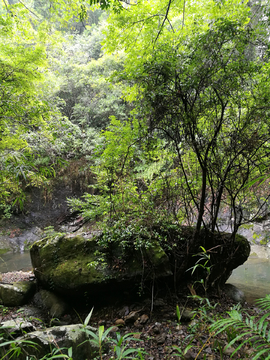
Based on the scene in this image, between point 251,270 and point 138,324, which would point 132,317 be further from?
point 251,270

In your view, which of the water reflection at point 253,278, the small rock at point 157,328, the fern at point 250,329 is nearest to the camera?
the fern at point 250,329

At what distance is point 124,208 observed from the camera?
4.09 metres

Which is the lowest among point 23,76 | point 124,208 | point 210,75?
point 124,208

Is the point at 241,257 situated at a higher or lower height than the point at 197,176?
lower

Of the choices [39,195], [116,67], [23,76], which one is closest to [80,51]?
[116,67]

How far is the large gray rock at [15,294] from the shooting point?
432 cm

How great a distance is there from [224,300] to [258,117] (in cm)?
361

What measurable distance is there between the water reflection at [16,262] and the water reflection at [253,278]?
7.53m

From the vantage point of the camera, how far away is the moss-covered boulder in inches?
158

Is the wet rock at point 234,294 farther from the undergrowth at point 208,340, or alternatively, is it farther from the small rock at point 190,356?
the small rock at point 190,356

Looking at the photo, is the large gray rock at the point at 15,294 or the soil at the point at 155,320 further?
the large gray rock at the point at 15,294

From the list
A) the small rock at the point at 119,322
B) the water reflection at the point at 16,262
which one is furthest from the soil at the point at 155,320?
the water reflection at the point at 16,262

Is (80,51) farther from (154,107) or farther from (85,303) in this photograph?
(85,303)

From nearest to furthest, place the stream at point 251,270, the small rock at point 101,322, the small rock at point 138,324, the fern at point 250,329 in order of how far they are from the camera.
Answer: the fern at point 250,329
the small rock at point 138,324
the small rock at point 101,322
the stream at point 251,270
